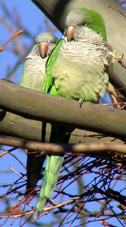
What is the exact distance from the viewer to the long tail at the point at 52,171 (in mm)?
3098

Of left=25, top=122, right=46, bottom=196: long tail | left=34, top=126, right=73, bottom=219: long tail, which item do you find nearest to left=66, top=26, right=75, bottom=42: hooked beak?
left=34, top=126, right=73, bottom=219: long tail

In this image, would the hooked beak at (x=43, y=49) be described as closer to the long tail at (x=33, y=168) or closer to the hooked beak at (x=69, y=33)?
the hooked beak at (x=69, y=33)

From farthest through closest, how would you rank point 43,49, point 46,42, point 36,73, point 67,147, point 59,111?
point 46,42, point 43,49, point 36,73, point 59,111, point 67,147

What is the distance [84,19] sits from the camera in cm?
350

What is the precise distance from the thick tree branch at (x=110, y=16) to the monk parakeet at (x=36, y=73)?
29.7 inches

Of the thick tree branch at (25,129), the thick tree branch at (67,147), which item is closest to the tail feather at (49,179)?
the thick tree branch at (25,129)

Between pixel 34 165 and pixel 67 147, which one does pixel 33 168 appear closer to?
pixel 34 165

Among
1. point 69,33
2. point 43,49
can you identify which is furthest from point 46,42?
point 69,33

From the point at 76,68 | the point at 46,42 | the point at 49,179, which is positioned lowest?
the point at 49,179

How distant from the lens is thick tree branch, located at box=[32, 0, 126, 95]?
129 inches

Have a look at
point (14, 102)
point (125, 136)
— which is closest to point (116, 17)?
point (125, 136)

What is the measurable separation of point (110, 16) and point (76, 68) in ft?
1.89

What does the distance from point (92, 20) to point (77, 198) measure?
4.84ft

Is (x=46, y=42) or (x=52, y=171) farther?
(x=46, y=42)
